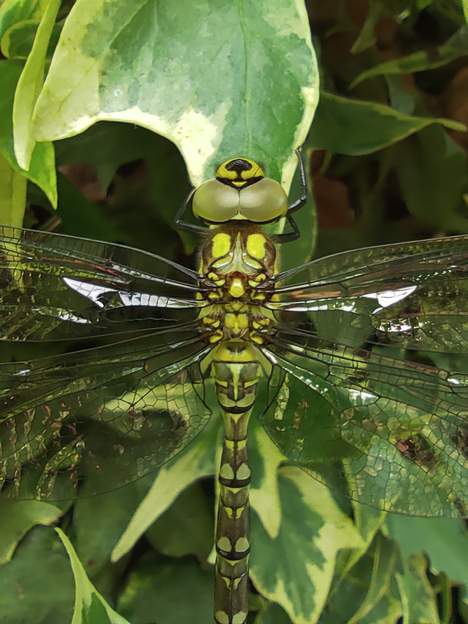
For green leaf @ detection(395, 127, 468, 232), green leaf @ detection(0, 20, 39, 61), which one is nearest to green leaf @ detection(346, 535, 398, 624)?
green leaf @ detection(395, 127, 468, 232)

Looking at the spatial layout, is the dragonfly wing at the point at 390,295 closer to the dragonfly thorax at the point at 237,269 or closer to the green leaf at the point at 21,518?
the dragonfly thorax at the point at 237,269

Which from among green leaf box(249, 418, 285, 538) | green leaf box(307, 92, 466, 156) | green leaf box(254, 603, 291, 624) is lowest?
green leaf box(254, 603, 291, 624)

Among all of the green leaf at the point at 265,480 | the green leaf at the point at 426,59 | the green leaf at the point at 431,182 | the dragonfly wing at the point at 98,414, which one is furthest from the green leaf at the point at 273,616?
the green leaf at the point at 426,59

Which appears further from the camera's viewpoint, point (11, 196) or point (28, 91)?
point (11, 196)

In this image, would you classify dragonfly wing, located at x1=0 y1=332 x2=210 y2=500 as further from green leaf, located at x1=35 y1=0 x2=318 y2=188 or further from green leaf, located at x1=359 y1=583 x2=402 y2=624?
green leaf, located at x1=359 y1=583 x2=402 y2=624

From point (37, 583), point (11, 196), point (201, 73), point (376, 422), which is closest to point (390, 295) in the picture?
point (376, 422)

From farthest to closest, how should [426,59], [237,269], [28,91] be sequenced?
[426,59] < [237,269] < [28,91]

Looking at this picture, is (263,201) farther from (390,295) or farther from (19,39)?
(19,39)
